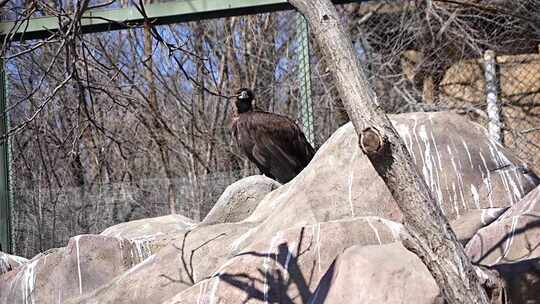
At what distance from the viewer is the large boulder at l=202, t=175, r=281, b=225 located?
5715 millimetres

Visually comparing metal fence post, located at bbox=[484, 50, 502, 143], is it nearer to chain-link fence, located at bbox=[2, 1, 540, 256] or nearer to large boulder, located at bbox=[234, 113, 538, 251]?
chain-link fence, located at bbox=[2, 1, 540, 256]

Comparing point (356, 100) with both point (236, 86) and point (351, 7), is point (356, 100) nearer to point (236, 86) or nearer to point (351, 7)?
point (236, 86)

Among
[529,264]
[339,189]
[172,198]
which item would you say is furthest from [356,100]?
[172,198]

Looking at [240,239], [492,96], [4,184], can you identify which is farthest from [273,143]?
[240,239]

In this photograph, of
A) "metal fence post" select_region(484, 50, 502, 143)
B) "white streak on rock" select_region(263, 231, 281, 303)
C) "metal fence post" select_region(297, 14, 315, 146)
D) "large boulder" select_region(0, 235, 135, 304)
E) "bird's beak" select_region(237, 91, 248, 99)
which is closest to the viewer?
"white streak on rock" select_region(263, 231, 281, 303)

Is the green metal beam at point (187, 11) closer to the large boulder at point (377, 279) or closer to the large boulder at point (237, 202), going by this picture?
the large boulder at point (237, 202)

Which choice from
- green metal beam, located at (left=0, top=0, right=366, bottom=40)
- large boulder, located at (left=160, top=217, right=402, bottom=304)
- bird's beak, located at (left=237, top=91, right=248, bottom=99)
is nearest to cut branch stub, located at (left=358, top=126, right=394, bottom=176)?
large boulder, located at (left=160, top=217, right=402, bottom=304)

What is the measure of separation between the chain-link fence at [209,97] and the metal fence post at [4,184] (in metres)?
0.07

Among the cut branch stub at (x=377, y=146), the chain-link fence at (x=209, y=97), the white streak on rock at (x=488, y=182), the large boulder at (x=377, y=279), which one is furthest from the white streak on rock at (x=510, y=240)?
the chain-link fence at (x=209, y=97)

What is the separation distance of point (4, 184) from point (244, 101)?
7.34 ft

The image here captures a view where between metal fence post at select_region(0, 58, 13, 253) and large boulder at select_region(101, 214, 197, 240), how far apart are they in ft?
2.20

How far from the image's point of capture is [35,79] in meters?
8.72

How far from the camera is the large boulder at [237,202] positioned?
5.71 metres

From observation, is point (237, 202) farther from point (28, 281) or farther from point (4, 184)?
point (4, 184)
